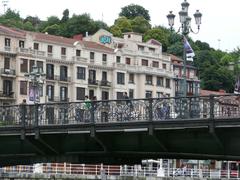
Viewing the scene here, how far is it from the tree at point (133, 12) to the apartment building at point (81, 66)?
5614 centimetres

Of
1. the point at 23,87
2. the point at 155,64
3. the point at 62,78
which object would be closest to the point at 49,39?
the point at 62,78

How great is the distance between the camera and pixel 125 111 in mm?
28172

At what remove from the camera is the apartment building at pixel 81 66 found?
90062 millimetres

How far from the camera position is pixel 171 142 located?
89.9 feet

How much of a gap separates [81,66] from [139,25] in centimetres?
5616

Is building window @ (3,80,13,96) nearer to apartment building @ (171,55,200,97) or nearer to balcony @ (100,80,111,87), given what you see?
balcony @ (100,80,111,87)

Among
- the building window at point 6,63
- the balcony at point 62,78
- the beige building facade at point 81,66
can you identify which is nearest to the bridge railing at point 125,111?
the beige building facade at point 81,66

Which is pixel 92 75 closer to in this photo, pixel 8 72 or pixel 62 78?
pixel 62 78

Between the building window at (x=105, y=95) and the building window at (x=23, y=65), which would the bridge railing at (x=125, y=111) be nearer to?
the building window at (x=23, y=65)

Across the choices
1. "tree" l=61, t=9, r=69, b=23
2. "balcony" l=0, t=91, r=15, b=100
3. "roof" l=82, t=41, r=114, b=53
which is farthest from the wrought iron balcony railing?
"tree" l=61, t=9, r=69, b=23

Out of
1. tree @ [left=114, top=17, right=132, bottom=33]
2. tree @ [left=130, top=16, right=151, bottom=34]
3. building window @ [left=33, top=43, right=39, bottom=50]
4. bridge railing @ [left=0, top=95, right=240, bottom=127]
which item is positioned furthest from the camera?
tree @ [left=130, top=16, right=151, bottom=34]

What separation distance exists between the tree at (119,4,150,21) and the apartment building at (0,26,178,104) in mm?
56143

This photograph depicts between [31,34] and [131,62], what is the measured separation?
56.7 ft

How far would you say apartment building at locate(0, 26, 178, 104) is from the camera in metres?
90.1
